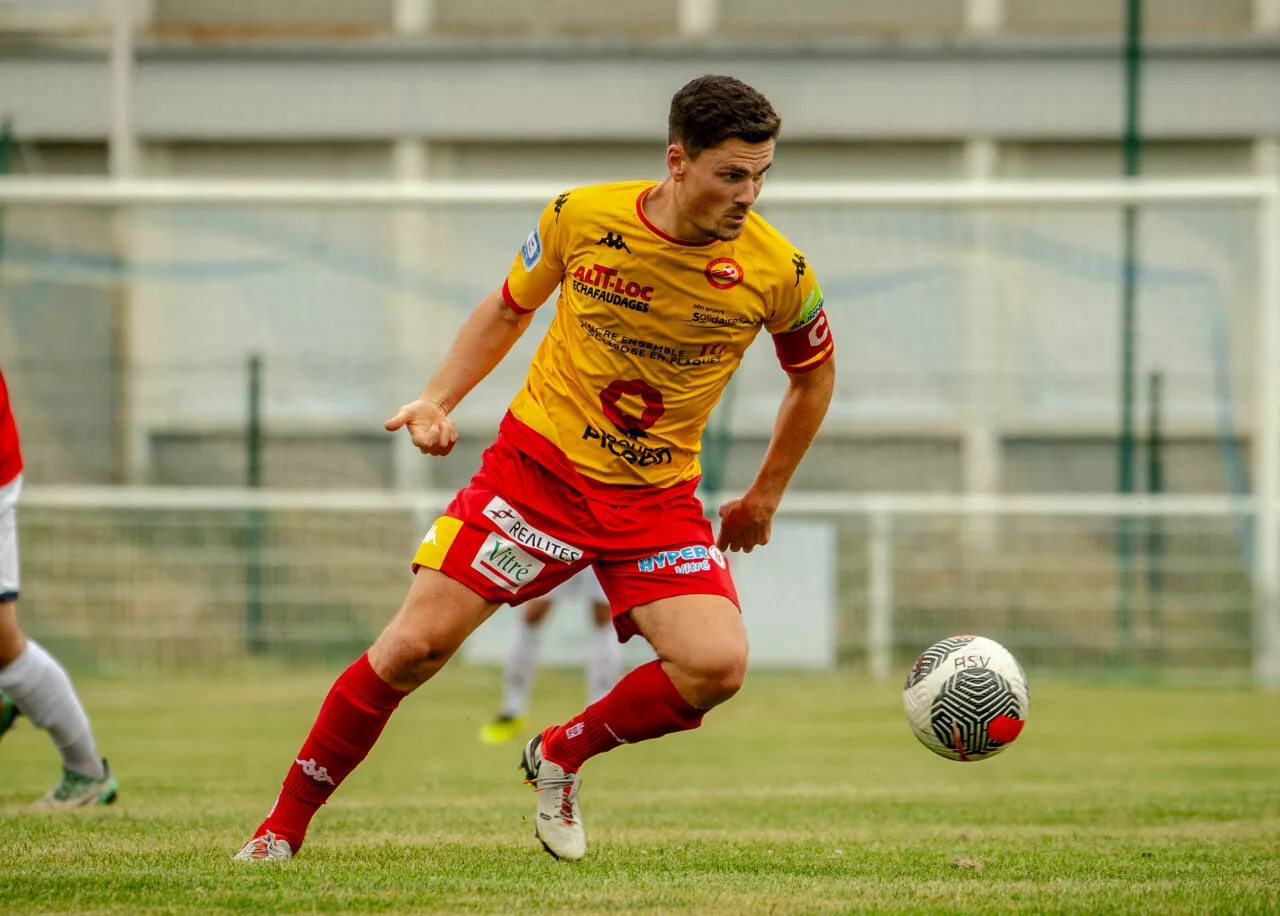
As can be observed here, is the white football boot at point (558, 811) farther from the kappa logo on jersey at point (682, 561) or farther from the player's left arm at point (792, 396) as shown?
the player's left arm at point (792, 396)

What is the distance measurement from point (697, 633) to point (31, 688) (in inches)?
109

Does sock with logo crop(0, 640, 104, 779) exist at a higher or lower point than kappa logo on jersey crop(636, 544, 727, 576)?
lower

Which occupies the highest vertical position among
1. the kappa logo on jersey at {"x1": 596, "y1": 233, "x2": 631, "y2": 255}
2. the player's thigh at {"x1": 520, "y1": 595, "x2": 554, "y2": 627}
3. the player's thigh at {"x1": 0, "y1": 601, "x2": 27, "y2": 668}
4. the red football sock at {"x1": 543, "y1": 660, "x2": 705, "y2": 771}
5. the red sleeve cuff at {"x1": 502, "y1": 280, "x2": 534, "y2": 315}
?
the kappa logo on jersey at {"x1": 596, "y1": 233, "x2": 631, "y2": 255}

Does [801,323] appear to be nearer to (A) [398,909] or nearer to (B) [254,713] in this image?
(A) [398,909]

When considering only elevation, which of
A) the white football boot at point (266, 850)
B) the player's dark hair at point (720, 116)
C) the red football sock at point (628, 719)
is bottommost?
the white football boot at point (266, 850)

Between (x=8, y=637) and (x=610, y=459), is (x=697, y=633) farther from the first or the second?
(x=8, y=637)

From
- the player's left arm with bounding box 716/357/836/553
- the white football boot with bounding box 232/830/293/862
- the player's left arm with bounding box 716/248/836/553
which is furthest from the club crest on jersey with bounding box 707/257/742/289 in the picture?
the white football boot with bounding box 232/830/293/862

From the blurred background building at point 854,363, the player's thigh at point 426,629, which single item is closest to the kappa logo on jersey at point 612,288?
the player's thigh at point 426,629

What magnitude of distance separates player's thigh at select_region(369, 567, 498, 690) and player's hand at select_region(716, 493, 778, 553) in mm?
Result: 883

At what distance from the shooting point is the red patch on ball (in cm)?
Result: 516

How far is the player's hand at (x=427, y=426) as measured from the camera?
468 centimetres

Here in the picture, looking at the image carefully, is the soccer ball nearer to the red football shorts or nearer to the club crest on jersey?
the red football shorts

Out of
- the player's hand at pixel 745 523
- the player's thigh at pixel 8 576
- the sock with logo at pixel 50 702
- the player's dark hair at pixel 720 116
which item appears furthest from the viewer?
the sock with logo at pixel 50 702

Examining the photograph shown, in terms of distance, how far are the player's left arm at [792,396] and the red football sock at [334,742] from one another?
1143 millimetres
